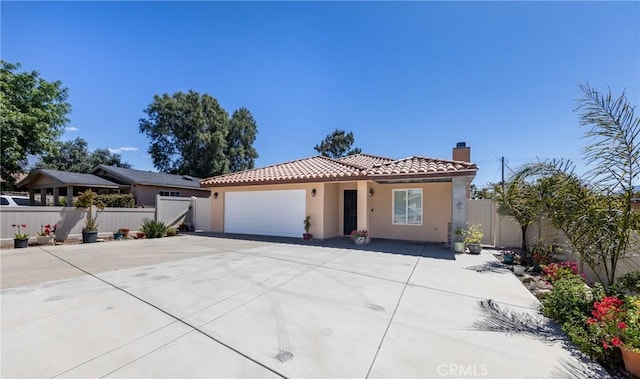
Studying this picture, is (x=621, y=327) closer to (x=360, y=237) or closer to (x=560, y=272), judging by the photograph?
(x=560, y=272)

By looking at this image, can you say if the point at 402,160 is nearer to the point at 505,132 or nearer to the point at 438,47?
the point at 438,47

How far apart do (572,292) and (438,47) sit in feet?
32.5

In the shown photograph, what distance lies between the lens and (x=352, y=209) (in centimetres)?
1326

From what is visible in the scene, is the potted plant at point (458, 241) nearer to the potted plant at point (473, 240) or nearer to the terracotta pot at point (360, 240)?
the potted plant at point (473, 240)

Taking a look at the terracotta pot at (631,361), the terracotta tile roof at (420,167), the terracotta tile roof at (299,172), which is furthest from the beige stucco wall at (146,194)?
Answer: the terracotta pot at (631,361)

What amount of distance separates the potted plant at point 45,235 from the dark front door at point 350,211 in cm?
1279

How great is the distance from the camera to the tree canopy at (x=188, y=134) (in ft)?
99.9

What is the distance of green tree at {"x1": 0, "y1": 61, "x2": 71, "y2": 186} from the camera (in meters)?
14.0

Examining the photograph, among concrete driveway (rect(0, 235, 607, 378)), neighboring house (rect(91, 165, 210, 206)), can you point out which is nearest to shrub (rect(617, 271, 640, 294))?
concrete driveway (rect(0, 235, 607, 378))

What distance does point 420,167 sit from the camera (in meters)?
10.1

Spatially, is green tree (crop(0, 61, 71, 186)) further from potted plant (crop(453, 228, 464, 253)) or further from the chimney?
the chimney

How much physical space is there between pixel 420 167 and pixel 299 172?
5615 millimetres

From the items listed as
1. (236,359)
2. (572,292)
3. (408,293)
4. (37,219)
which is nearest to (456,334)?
(408,293)

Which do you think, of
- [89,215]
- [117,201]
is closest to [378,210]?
[89,215]
